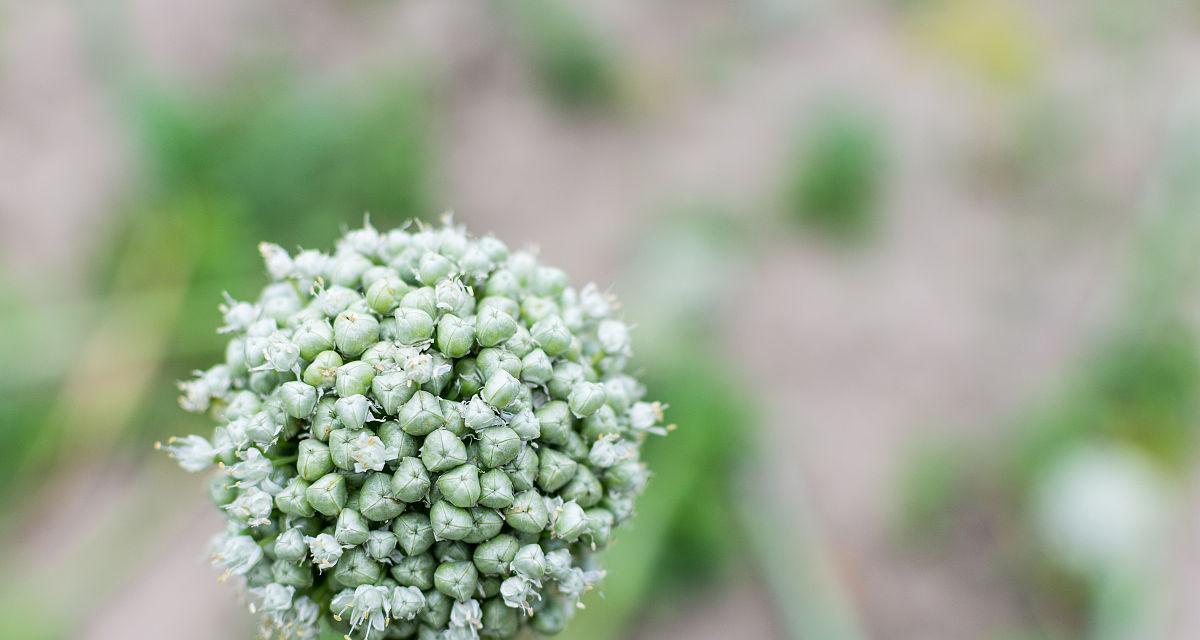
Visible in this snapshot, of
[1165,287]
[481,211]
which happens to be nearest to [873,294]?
[1165,287]

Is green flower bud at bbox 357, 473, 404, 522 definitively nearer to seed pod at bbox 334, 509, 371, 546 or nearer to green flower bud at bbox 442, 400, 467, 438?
seed pod at bbox 334, 509, 371, 546

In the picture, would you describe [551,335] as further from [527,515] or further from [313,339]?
[313,339]

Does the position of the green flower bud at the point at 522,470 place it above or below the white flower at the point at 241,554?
above

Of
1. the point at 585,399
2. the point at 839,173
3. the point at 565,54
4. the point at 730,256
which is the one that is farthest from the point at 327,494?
the point at 565,54

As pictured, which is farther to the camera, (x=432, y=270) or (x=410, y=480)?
(x=432, y=270)

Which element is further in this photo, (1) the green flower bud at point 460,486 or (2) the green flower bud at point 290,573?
(2) the green flower bud at point 290,573

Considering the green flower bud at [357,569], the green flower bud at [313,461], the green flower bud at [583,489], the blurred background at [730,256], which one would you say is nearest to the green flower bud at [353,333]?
the green flower bud at [313,461]

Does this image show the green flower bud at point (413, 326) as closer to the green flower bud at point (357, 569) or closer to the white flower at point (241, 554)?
the green flower bud at point (357, 569)
